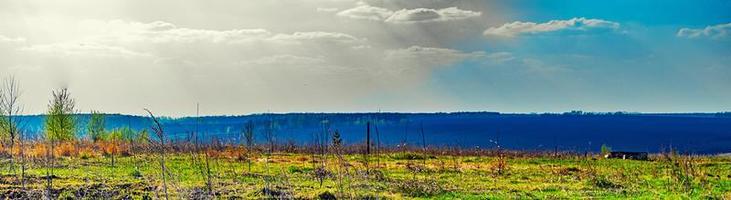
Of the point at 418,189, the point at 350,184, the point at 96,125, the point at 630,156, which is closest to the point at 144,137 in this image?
the point at 350,184

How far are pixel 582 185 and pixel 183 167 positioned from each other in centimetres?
1454

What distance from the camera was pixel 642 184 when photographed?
20.5 meters

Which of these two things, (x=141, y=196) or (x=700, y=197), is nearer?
(x=141, y=196)

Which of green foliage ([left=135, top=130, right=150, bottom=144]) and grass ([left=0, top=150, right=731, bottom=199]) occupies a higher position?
green foliage ([left=135, top=130, right=150, bottom=144])

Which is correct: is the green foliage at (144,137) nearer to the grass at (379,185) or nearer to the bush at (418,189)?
the grass at (379,185)

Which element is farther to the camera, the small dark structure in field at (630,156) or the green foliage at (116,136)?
the green foliage at (116,136)

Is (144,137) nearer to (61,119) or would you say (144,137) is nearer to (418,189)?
(418,189)

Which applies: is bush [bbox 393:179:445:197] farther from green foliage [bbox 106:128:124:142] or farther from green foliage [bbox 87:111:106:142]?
green foliage [bbox 87:111:106:142]

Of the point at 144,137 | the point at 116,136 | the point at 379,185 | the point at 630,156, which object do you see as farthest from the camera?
the point at 116,136

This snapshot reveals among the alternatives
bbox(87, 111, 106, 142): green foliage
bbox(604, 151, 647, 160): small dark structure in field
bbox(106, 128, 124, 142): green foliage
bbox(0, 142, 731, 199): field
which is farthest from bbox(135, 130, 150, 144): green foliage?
bbox(87, 111, 106, 142): green foliage

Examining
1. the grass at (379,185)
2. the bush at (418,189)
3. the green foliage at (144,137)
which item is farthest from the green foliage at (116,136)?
the bush at (418,189)

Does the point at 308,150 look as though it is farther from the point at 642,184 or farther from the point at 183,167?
the point at 642,184

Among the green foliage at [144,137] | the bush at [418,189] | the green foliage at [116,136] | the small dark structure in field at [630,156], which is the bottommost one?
the small dark structure in field at [630,156]

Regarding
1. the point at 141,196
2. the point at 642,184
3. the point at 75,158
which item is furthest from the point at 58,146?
the point at 642,184
